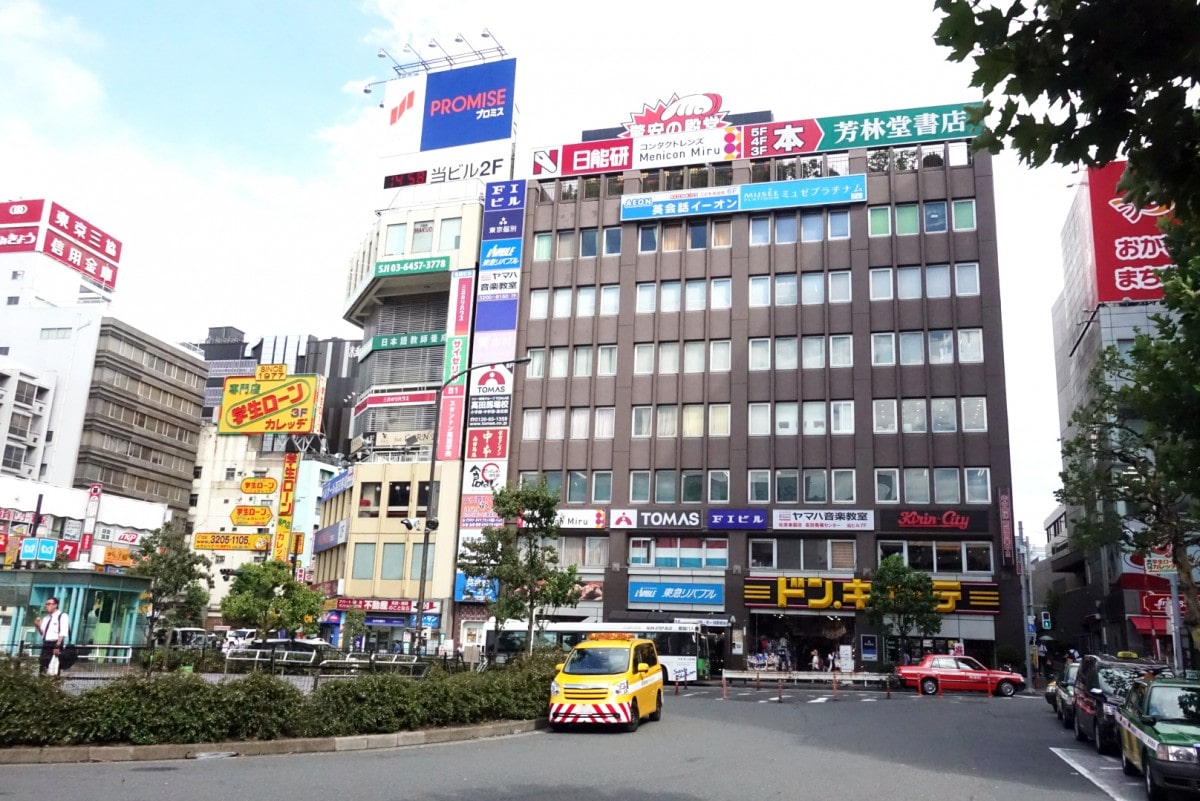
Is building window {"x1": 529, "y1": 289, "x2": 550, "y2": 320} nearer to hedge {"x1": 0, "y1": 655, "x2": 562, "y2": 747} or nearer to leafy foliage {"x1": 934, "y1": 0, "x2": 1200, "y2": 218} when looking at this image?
hedge {"x1": 0, "y1": 655, "x2": 562, "y2": 747}

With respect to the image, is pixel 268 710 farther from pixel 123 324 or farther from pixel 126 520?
pixel 123 324

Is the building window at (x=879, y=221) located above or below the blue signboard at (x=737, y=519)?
above

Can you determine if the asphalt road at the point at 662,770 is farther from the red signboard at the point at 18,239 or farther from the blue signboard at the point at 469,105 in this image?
the red signboard at the point at 18,239

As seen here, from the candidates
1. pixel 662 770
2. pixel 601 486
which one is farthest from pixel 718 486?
pixel 662 770

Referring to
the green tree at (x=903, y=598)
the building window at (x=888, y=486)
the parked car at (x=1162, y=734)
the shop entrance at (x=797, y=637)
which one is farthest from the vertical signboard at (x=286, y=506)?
the parked car at (x=1162, y=734)

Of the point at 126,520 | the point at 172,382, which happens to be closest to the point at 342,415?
the point at 172,382

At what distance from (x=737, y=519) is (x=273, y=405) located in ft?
162

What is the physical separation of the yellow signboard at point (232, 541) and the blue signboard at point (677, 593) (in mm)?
37905

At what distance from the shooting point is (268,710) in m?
14.0

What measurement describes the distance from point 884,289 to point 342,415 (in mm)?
75278

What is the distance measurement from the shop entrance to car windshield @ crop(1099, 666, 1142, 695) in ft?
94.6

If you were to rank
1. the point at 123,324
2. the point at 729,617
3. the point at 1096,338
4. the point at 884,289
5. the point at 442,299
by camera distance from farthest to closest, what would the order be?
1. the point at 123,324
2. the point at 442,299
3. the point at 1096,338
4. the point at 884,289
5. the point at 729,617

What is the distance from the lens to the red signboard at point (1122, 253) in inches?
2063

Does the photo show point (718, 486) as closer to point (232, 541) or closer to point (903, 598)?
point (903, 598)
